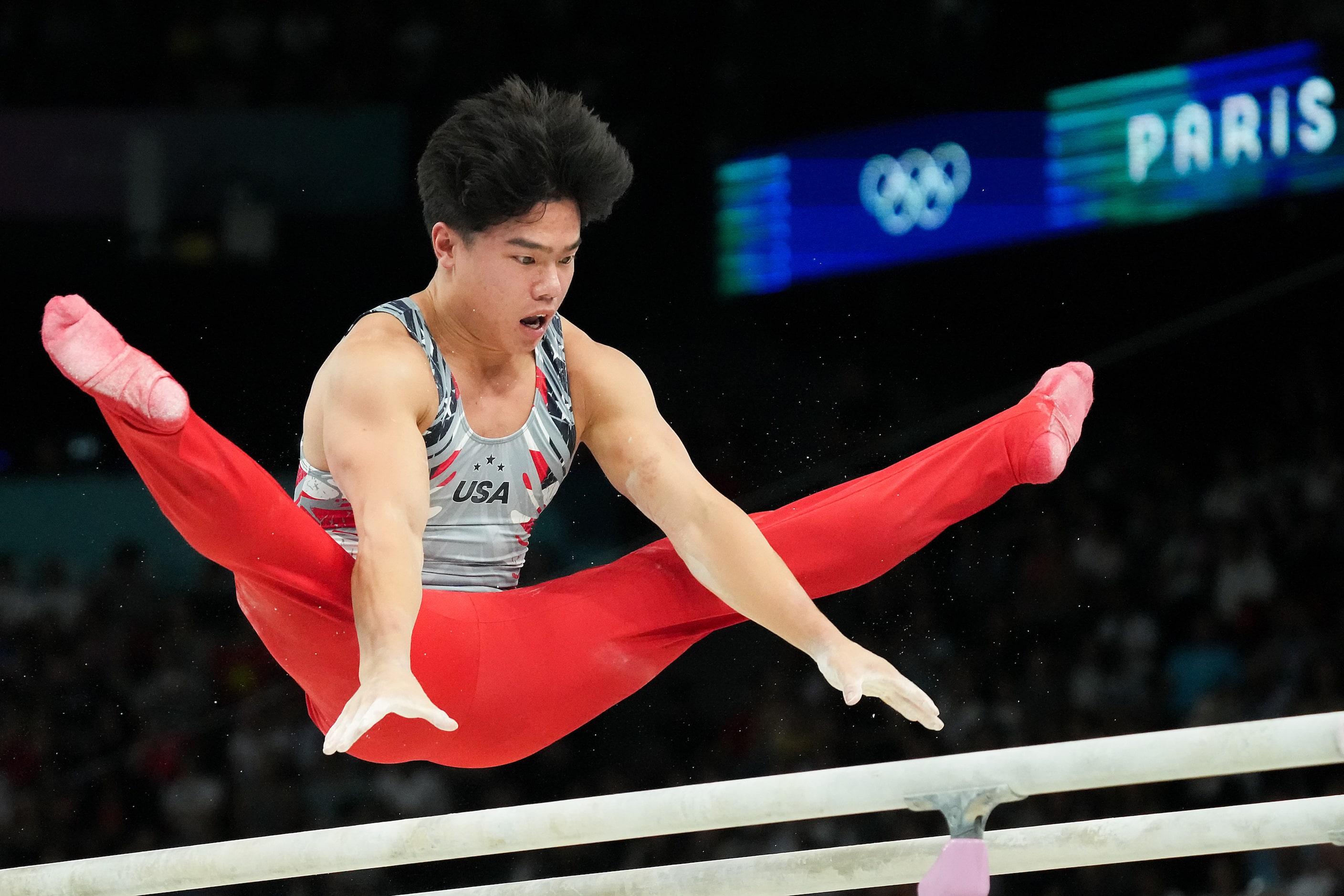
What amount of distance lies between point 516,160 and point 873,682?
1153mm

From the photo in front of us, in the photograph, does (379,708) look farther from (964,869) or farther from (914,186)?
(914,186)

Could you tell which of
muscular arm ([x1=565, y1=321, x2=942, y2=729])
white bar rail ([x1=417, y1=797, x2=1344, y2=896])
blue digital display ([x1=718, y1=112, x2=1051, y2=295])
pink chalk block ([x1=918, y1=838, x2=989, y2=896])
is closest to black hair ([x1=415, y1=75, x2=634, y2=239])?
muscular arm ([x1=565, y1=321, x2=942, y2=729])

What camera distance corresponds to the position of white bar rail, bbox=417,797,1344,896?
2465 millimetres

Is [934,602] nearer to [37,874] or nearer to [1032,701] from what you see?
[1032,701]

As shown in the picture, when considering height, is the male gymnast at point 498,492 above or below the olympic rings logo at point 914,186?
below

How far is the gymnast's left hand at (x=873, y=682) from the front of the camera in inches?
99.3

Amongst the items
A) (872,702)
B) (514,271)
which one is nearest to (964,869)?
(514,271)

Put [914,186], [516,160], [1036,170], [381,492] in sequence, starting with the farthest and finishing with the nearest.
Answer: [914,186], [1036,170], [516,160], [381,492]

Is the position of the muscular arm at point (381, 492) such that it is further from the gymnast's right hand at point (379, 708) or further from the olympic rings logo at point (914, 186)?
the olympic rings logo at point (914, 186)

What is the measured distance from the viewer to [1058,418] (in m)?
3.16

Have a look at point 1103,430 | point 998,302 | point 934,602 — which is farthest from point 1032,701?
point 998,302

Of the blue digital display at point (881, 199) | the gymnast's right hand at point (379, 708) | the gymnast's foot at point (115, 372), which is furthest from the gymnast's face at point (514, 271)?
the blue digital display at point (881, 199)

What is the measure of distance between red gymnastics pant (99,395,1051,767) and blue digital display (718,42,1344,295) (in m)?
3.76

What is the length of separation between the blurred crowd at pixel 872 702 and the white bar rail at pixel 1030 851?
3.46 meters
